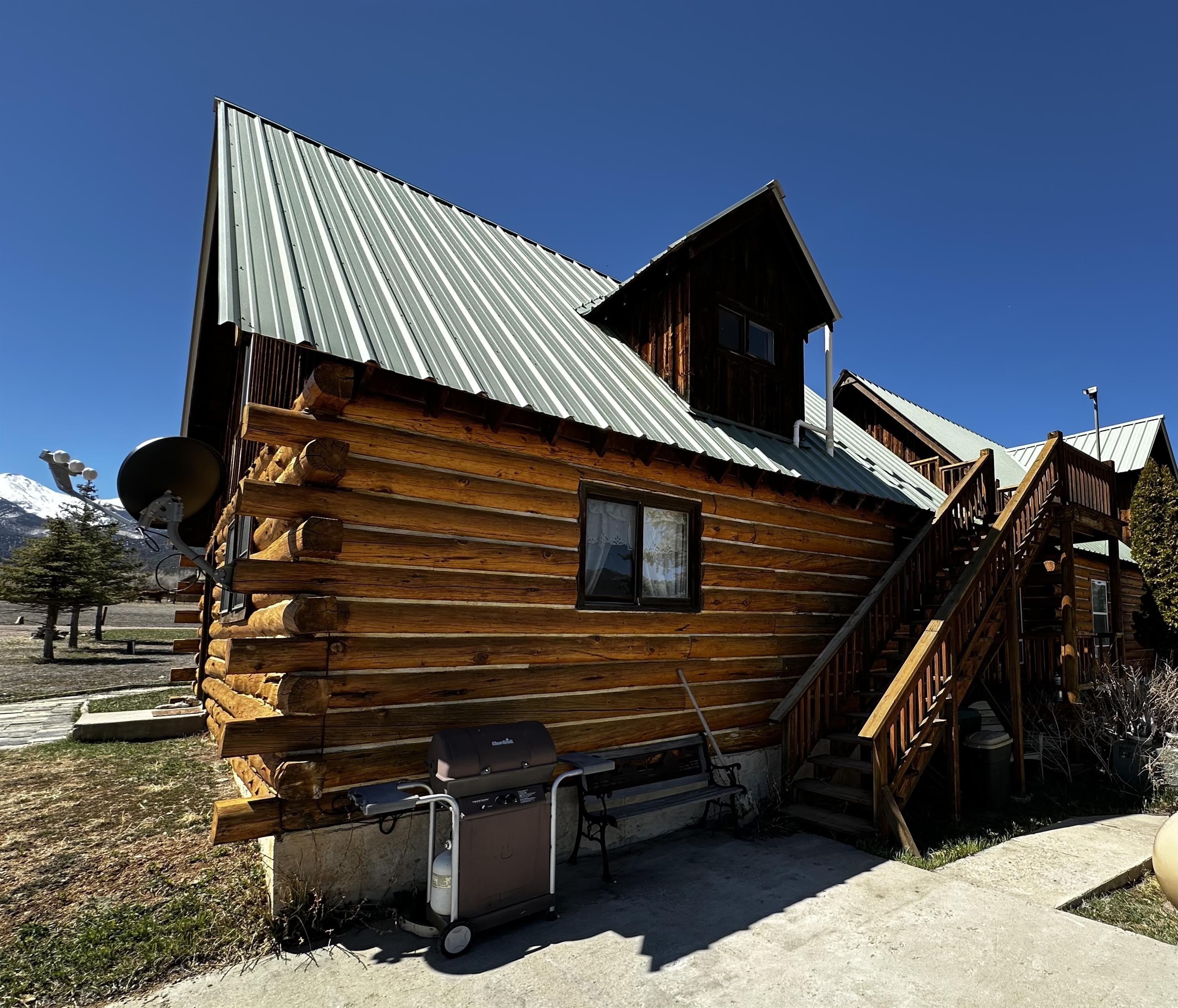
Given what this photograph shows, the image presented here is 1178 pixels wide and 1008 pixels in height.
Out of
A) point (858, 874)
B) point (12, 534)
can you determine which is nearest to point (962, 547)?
point (858, 874)

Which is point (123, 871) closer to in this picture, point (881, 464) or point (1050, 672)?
point (881, 464)

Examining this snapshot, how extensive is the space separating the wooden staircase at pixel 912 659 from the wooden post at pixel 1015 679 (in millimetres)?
31

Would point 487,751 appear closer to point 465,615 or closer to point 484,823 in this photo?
point 484,823

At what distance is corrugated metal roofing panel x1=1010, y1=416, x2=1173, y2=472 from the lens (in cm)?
2169

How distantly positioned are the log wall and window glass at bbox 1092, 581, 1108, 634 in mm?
15044

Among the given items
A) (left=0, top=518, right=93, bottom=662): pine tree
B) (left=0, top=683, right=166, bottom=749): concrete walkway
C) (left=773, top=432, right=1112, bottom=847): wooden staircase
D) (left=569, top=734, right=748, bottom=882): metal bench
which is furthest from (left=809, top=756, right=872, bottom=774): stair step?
(left=0, top=518, right=93, bottom=662): pine tree

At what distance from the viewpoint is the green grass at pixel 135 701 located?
13.8 m

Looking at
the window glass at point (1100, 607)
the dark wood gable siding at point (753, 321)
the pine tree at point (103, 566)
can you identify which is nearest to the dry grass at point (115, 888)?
the dark wood gable siding at point (753, 321)

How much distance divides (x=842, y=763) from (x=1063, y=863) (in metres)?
2.07

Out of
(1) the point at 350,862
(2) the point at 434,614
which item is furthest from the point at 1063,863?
(1) the point at 350,862

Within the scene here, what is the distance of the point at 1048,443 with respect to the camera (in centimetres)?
1062

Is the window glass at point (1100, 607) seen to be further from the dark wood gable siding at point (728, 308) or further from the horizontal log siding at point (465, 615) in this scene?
the horizontal log siding at point (465, 615)

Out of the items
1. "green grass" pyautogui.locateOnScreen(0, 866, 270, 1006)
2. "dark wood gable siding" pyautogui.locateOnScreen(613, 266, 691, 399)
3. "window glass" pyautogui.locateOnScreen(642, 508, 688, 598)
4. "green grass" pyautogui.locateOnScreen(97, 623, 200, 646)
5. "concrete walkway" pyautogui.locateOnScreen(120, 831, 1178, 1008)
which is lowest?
"green grass" pyautogui.locateOnScreen(97, 623, 200, 646)

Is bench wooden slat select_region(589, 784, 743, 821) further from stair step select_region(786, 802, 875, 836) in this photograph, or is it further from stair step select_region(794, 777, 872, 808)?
stair step select_region(794, 777, 872, 808)
